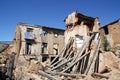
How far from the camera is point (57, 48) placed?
2672cm

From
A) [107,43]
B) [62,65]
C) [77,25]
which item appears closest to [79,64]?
[62,65]

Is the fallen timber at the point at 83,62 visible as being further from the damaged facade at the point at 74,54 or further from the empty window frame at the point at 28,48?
the empty window frame at the point at 28,48

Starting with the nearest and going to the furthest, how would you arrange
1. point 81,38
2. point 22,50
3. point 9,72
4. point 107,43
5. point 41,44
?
1. point 9,72
2. point 81,38
3. point 107,43
4. point 22,50
5. point 41,44

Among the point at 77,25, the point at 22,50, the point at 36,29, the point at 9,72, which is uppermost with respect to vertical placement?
the point at 36,29

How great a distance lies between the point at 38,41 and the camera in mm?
24922

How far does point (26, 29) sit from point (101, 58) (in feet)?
50.1

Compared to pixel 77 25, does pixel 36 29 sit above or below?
above

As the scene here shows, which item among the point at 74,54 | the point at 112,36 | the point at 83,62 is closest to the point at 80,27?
the point at 74,54

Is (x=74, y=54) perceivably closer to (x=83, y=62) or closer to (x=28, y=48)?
(x=83, y=62)

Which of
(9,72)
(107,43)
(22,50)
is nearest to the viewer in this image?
(9,72)

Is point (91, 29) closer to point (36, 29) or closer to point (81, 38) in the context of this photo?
point (81, 38)

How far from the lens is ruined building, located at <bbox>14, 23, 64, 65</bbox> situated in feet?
78.1

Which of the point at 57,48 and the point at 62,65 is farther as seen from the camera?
the point at 57,48

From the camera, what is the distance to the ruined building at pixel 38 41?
23797 mm
